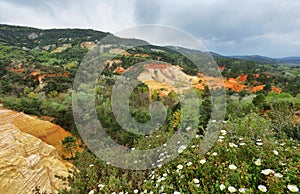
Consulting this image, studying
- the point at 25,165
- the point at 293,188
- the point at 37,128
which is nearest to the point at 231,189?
the point at 293,188

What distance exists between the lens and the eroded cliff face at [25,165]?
10.4ft

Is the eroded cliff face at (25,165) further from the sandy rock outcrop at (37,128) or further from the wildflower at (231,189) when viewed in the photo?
the wildflower at (231,189)

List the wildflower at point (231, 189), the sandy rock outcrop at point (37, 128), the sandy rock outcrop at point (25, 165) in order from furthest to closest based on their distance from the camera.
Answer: the sandy rock outcrop at point (37, 128), the sandy rock outcrop at point (25, 165), the wildflower at point (231, 189)

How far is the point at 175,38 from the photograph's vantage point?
4.77 m

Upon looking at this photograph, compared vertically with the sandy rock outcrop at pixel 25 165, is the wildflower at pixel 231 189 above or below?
above

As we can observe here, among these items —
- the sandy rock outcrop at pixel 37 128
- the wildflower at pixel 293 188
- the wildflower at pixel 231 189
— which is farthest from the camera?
the sandy rock outcrop at pixel 37 128

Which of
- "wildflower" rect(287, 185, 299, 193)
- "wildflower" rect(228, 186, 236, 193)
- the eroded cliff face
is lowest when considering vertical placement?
the eroded cliff face

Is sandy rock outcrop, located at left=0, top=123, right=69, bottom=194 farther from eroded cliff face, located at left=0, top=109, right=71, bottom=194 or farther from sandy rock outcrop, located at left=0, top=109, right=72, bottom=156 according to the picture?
sandy rock outcrop, located at left=0, top=109, right=72, bottom=156

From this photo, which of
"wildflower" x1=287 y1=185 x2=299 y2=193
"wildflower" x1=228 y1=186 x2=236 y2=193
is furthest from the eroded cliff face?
"wildflower" x1=287 y1=185 x2=299 y2=193

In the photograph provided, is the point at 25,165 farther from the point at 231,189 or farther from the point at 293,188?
the point at 293,188

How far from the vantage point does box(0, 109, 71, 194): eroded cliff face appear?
3180 mm

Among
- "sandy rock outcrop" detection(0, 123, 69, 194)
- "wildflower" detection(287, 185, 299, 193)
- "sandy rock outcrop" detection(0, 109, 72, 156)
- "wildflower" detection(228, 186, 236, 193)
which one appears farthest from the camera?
"sandy rock outcrop" detection(0, 109, 72, 156)

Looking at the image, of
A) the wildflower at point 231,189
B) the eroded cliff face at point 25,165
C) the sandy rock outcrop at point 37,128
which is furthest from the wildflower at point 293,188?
the sandy rock outcrop at point 37,128

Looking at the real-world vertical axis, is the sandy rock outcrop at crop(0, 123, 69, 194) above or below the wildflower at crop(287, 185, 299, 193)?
below
